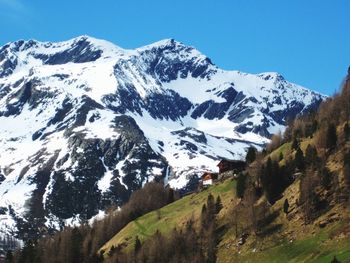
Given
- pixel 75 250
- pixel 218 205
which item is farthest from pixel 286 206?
pixel 75 250

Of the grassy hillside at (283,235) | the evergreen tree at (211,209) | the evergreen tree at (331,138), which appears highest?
the evergreen tree at (331,138)

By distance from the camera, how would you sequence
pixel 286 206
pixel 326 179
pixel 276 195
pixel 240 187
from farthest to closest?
pixel 240 187, pixel 276 195, pixel 286 206, pixel 326 179

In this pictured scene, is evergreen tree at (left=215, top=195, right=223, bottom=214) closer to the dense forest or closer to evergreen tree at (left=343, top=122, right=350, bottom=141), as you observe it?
the dense forest


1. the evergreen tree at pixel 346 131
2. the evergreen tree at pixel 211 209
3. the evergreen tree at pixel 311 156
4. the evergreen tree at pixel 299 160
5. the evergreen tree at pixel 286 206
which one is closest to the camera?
the evergreen tree at pixel 286 206

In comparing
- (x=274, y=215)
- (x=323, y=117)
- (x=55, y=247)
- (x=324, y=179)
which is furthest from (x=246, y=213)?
(x=55, y=247)

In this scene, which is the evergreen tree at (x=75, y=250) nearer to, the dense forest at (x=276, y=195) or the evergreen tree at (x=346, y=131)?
the dense forest at (x=276, y=195)

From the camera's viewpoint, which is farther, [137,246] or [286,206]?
[137,246]

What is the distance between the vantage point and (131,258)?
154625mm

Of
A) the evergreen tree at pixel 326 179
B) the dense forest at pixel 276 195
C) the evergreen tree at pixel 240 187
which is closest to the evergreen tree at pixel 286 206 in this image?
the dense forest at pixel 276 195

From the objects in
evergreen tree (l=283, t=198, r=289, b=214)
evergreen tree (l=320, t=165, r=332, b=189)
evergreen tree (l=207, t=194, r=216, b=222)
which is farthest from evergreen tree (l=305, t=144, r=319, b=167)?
evergreen tree (l=207, t=194, r=216, b=222)

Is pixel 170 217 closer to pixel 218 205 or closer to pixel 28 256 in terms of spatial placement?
pixel 218 205

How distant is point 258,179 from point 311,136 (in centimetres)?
2152

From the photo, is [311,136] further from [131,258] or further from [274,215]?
[131,258]

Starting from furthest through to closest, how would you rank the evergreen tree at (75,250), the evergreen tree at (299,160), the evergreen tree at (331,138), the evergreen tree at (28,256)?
the evergreen tree at (75,250), the evergreen tree at (28,256), the evergreen tree at (299,160), the evergreen tree at (331,138)
